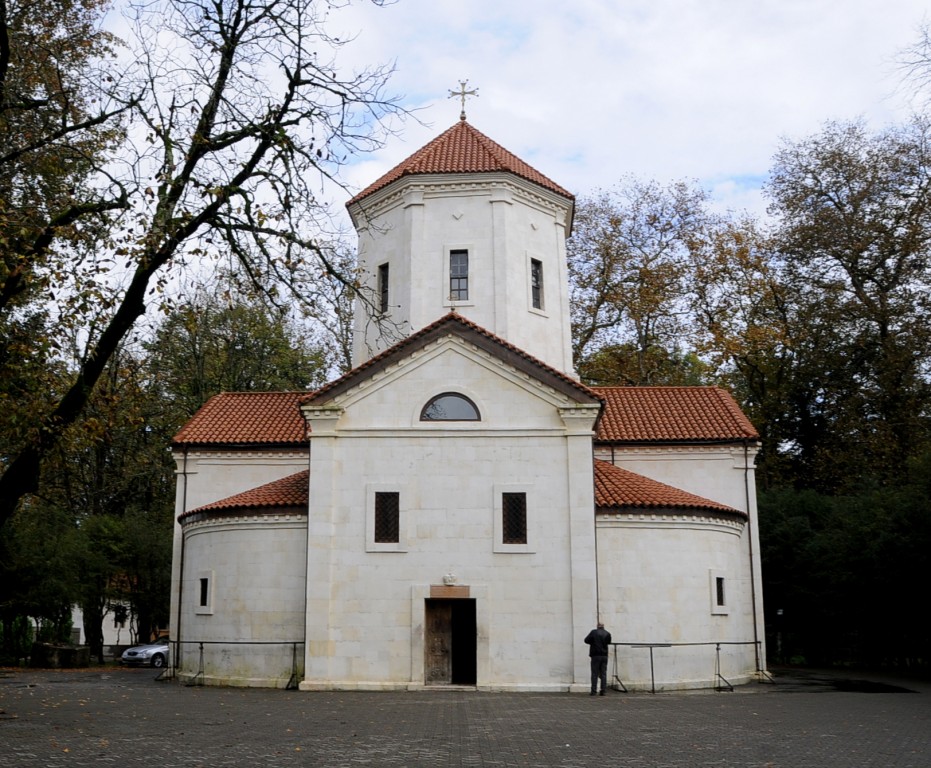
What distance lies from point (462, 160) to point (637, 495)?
11.2 m

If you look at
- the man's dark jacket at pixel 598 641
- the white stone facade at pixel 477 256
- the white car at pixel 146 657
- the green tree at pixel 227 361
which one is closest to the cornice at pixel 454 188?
the white stone facade at pixel 477 256

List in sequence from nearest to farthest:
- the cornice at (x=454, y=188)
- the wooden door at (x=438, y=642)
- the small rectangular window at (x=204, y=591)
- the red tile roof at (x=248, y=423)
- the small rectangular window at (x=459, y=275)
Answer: the wooden door at (x=438, y=642), the small rectangular window at (x=204, y=591), the small rectangular window at (x=459, y=275), the cornice at (x=454, y=188), the red tile roof at (x=248, y=423)

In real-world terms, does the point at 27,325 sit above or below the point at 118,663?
above

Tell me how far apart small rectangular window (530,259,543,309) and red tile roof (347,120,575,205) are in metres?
2.34

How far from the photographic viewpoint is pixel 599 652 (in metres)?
21.3

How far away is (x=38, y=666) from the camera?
3656 centimetres

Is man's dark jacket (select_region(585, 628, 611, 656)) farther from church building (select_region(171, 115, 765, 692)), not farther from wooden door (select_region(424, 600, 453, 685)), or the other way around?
wooden door (select_region(424, 600, 453, 685))

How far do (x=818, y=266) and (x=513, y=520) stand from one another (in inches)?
947

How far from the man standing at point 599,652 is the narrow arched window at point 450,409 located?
19.1 ft

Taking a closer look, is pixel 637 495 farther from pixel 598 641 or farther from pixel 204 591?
pixel 204 591

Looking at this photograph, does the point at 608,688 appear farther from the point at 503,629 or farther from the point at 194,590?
the point at 194,590

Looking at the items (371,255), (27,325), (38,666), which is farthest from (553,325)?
(38,666)

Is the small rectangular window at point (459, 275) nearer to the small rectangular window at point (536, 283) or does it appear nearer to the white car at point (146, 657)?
the small rectangular window at point (536, 283)

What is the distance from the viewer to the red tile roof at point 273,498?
24.4 metres
